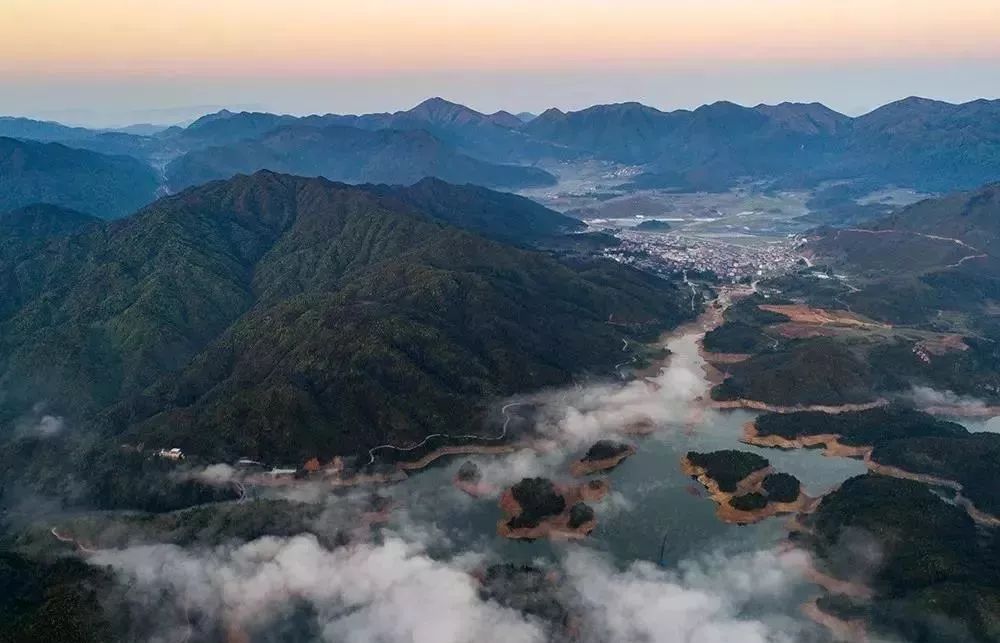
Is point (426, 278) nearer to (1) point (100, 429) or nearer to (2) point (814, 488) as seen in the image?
(1) point (100, 429)

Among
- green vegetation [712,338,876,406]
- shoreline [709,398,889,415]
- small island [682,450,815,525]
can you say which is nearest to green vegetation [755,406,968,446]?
shoreline [709,398,889,415]

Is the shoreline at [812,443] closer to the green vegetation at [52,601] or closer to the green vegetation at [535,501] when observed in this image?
the green vegetation at [535,501]

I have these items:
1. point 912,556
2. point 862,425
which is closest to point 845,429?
point 862,425

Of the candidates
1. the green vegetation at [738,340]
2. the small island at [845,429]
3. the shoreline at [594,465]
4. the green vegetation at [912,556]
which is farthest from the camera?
the green vegetation at [738,340]

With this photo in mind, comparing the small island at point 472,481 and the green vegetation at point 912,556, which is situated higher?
the green vegetation at point 912,556

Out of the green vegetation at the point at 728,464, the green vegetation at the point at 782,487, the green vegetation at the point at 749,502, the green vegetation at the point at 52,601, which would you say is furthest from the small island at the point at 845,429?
the green vegetation at the point at 52,601

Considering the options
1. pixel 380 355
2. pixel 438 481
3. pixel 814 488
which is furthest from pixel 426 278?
pixel 814 488

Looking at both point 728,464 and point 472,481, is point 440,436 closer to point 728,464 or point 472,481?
point 472,481

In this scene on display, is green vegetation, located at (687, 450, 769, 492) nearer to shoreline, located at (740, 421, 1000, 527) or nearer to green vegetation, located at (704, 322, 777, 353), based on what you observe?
shoreline, located at (740, 421, 1000, 527)
